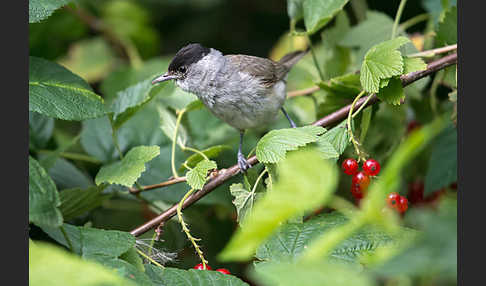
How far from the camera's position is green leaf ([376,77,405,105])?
1705 mm

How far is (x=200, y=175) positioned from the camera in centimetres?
167

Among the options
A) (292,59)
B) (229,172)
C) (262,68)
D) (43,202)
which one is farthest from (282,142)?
(292,59)

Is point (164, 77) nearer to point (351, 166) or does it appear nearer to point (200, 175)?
point (200, 175)

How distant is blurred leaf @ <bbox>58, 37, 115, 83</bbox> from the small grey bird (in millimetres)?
1545

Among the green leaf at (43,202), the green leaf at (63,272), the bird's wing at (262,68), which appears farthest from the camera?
the bird's wing at (262,68)

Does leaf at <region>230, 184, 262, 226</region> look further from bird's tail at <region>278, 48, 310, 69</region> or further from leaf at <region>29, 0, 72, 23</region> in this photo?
bird's tail at <region>278, 48, 310, 69</region>

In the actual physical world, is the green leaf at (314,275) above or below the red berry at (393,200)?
above

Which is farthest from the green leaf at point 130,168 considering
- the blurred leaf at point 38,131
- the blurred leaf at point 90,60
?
the blurred leaf at point 90,60

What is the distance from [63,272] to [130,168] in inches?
38.9

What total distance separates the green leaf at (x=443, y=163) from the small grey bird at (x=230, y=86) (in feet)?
2.19

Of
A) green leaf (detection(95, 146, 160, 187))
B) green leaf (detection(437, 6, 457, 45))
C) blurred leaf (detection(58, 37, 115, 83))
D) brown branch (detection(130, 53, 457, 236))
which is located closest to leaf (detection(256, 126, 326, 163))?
brown branch (detection(130, 53, 457, 236))

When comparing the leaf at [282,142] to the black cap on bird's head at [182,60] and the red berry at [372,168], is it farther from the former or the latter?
the black cap on bird's head at [182,60]

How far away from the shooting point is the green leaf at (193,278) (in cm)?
139

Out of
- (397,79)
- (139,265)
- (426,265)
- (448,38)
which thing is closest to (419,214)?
(426,265)
